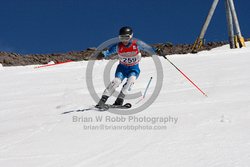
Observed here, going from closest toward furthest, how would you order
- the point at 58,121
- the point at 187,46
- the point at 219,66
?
the point at 58,121 < the point at 219,66 < the point at 187,46

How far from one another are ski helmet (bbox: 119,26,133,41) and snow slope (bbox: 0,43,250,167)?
137 centimetres

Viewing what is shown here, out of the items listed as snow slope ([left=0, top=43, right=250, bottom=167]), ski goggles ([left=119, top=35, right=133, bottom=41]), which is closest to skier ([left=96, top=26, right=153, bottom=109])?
ski goggles ([left=119, top=35, right=133, bottom=41])

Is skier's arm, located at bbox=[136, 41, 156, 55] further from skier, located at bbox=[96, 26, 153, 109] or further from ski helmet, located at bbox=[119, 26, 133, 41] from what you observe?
ski helmet, located at bbox=[119, 26, 133, 41]

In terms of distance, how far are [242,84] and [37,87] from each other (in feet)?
18.1

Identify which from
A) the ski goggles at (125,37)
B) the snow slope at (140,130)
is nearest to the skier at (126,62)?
the ski goggles at (125,37)

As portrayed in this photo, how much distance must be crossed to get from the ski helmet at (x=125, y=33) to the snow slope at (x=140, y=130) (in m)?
1.37

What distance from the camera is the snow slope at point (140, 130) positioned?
4.03 meters

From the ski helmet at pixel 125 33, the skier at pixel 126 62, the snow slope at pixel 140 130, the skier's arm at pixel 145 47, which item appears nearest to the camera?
the snow slope at pixel 140 130

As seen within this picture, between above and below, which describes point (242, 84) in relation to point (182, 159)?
above

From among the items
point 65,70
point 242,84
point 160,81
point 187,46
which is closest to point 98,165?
point 242,84

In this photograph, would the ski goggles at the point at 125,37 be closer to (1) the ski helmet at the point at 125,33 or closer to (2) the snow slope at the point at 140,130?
(1) the ski helmet at the point at 125,33

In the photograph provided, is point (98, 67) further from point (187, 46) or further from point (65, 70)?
point (187, 46)

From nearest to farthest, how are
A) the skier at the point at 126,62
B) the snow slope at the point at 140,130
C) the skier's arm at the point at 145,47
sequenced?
the snow slope at the point at 140,130 < the skier at the point at 126,62 < the skier's arm at the point at 145,47

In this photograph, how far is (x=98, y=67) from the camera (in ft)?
46.0
